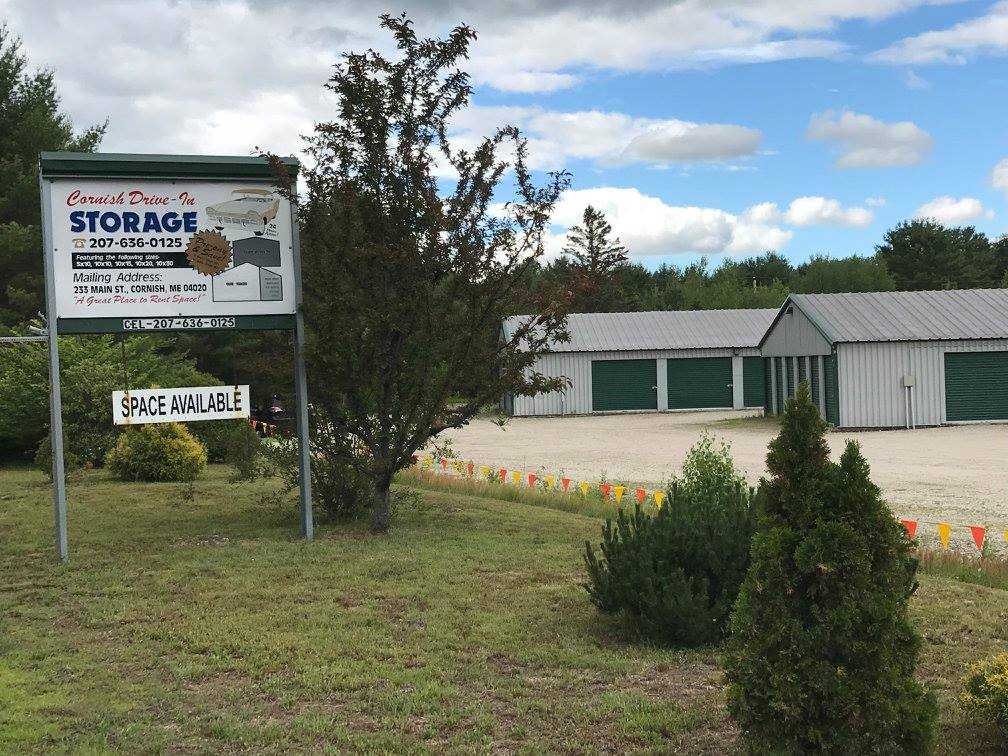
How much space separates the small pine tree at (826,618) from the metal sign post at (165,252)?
734 centimetres

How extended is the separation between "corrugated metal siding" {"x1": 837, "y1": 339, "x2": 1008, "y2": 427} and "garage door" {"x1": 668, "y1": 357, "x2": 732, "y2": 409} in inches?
461

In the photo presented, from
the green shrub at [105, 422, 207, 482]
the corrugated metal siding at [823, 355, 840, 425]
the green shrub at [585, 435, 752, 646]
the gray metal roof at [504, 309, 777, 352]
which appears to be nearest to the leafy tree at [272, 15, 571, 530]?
the green shrub at [585, 435, 752, 646]

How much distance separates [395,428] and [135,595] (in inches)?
148

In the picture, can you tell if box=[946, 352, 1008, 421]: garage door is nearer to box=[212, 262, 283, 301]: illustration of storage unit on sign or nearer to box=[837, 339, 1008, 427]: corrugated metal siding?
box=[837, 339, 1008, 427]: corrugated metal siding

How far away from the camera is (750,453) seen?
23.1m

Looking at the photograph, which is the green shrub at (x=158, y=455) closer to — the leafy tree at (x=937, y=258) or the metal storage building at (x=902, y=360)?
the metal storage building at (x=902, y=360)

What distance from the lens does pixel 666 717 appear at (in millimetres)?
5418

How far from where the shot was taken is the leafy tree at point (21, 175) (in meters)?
30.2

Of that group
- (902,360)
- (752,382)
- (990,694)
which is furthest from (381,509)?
(752,382)

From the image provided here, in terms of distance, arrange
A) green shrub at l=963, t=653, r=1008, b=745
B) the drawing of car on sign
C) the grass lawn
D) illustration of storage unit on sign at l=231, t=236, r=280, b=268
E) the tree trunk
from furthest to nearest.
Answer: the tree trunk < illustration of storage unit on sign at l=231, t=236, r=280, b=268 < the drawing of car on sign < the grass lawn < green shrub at l=963, t=653, r=1008, b=745

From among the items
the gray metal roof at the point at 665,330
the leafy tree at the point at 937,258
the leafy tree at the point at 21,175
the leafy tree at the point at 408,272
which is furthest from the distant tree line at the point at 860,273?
the leafy tree at the point at 408,272

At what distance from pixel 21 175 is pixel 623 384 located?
2243 centimetres

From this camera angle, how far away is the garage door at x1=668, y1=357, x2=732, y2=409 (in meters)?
42.2

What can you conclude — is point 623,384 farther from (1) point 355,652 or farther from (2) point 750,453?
(1) point 355,652
